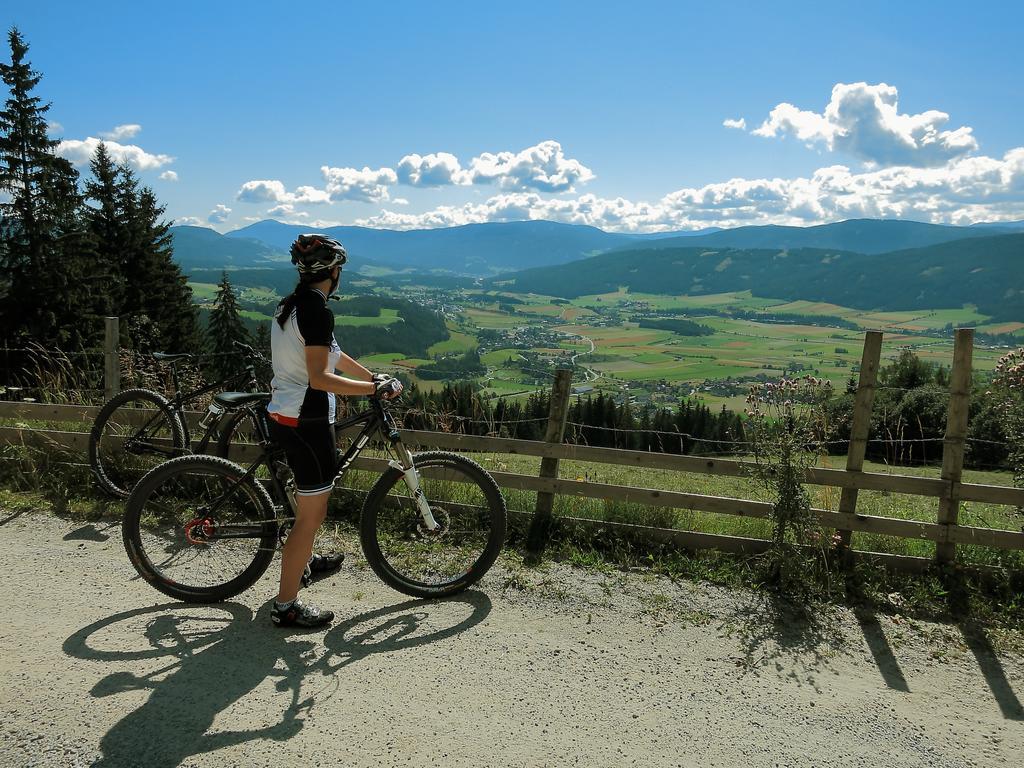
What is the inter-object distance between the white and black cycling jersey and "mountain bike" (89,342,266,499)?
72.3 inches

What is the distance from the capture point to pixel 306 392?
4.01m

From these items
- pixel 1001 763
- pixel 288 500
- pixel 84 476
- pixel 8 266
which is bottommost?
pixel 1001 763

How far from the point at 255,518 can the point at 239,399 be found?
95cm

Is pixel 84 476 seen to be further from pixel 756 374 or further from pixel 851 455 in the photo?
pixel 756 374

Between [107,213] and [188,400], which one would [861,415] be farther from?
[107,213]

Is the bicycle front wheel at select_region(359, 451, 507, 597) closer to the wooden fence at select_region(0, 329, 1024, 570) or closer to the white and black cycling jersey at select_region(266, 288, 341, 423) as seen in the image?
the wooden fence at select_region(0, 329, 1024, 570)

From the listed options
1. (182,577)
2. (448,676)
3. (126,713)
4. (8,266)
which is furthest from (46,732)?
(8,266)

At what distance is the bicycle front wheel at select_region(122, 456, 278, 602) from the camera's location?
14.8ft

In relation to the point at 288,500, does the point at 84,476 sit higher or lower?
lower

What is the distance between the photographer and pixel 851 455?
5.32 meters

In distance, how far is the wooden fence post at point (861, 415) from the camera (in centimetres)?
528

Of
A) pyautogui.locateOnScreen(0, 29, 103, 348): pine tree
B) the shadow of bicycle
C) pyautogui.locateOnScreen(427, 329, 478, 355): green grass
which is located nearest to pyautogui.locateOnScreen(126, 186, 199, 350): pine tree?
pyautogui.locateOnScreen(0, 29, 103, 348): pine tree

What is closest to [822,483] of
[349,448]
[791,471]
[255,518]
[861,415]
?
[791,471]

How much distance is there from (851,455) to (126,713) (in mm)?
5153
